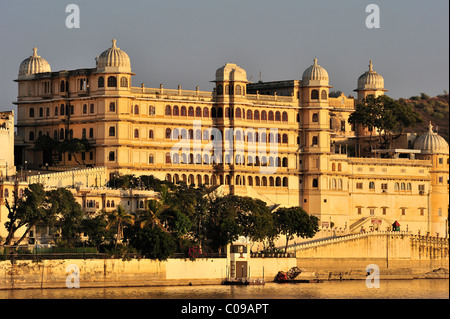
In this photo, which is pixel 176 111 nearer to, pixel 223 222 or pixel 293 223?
pixel 293 223

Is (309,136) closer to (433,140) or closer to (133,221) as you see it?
(433,140)

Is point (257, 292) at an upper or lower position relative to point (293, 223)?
lower

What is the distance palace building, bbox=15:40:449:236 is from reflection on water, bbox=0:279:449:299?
67.8 ft

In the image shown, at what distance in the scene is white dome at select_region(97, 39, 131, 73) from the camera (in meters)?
156

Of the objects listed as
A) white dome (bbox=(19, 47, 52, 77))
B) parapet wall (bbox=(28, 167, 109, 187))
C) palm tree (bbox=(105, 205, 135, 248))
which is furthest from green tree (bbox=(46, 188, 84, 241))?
white dome (bbox=(19, 47, 52, 77))

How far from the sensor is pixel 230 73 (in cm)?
16375

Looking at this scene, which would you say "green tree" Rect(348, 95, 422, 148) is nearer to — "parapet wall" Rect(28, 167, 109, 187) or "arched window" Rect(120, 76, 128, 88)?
"arched window" Rect(120, 76, 128, 88)

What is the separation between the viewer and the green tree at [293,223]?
151 m

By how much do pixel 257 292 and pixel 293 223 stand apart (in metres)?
19.4

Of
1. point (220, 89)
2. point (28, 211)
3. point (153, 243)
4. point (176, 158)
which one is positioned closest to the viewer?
point (28, 211)

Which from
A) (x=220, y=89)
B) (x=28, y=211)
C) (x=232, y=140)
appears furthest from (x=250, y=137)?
(x=28, y=211)

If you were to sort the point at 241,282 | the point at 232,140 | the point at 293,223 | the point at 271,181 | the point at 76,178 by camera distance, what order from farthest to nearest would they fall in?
the point at 271,181 → the point at 232,140 → the point at 293,223 → the point at 76,178 → the point at 241,282

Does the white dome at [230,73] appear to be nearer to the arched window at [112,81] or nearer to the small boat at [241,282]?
the arched window at [112,81]
